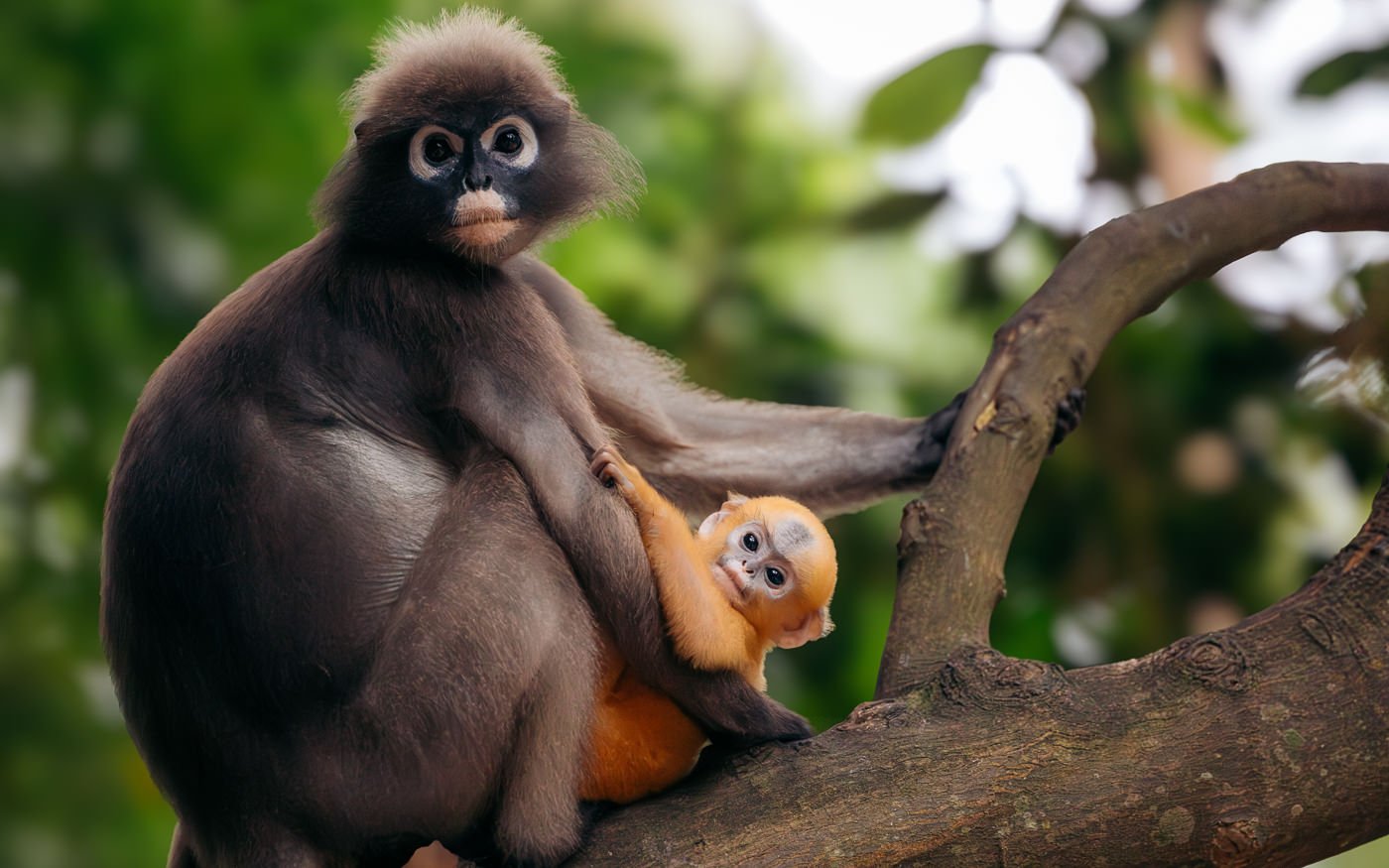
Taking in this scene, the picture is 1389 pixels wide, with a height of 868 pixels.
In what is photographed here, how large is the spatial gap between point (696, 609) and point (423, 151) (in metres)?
1.31

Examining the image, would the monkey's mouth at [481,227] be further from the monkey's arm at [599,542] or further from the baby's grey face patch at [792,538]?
the baby's grey face patch at [792,538]

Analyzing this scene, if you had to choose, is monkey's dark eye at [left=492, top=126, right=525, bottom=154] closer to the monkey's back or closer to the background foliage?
the monkey's back

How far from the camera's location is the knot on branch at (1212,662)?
111 inches

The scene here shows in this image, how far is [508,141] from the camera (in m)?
3.52

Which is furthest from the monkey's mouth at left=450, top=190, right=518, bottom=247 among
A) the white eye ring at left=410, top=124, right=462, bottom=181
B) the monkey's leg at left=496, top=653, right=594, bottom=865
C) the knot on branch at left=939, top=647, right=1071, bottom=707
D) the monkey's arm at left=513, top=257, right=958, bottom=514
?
the knot on branch at left=939, top=647, right=1071, bottom=707

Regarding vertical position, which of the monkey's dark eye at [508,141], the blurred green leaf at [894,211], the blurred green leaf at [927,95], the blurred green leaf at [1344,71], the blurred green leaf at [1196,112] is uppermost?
the blurred green leaf at [1344,71]

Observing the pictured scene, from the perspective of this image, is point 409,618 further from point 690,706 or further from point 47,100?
point 47,100

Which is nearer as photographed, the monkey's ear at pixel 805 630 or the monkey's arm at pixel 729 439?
the monkey's ear at pixel 805 630

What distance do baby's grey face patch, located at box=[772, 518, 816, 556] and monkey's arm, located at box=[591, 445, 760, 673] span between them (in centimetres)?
24

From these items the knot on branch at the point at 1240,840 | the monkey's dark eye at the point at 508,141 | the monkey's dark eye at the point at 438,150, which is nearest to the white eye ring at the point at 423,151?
the monkey's dark eye at the point at 438,150

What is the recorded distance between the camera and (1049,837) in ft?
8.98

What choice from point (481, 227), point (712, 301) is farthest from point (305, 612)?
point (712, 301)

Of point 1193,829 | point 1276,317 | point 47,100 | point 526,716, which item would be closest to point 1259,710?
point 1193,829

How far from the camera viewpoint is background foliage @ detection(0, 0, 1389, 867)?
4.93 m
